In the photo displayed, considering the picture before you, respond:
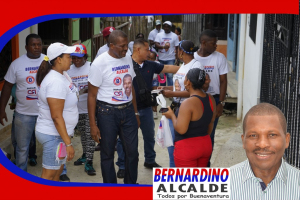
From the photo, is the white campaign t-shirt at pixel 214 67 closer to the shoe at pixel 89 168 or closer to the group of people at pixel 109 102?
the group of people at pixel 109 102

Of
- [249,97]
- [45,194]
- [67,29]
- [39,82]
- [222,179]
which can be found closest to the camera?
[222,179]

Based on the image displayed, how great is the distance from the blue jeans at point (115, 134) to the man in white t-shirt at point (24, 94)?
0.91m

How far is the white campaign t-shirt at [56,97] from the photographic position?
13.0ft

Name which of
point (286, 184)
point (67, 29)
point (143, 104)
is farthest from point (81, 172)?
point (286, 184)

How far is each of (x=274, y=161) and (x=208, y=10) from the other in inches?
38.8

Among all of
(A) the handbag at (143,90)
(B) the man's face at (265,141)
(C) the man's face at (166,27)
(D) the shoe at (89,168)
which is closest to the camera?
(B) the man's face at (265,141)

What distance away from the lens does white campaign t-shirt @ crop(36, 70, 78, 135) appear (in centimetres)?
397

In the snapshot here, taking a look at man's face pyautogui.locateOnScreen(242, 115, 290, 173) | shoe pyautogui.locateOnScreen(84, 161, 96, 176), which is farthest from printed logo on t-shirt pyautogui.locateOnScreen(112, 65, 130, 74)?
man's face pyautogui.locateOnScreen(242, 115, 290, 173)

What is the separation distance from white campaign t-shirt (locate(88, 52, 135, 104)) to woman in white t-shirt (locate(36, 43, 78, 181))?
419 millimetres

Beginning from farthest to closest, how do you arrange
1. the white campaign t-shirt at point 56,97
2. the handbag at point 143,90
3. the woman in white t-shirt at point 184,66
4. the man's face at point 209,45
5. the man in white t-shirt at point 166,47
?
the man in white t-shirt at point 166,47
the man's face at point 209,45
the handbag at point 143,90
the woman in white t-shirt at point 184,66
the white campaign t-shirt at point 56,97

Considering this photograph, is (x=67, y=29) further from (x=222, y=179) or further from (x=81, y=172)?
(x=222, y=179)

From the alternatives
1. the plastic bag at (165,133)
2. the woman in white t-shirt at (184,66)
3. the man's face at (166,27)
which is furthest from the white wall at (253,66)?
the man's face at (166,27)

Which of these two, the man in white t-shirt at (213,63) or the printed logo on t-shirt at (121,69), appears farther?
the man in white t-shirt at (213,63)

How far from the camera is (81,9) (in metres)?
2.78
